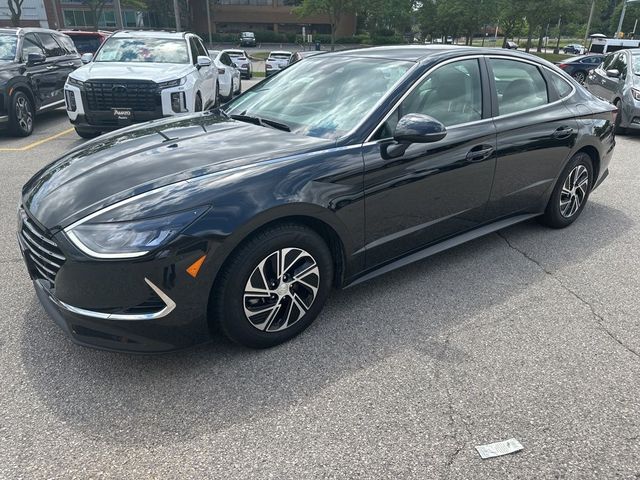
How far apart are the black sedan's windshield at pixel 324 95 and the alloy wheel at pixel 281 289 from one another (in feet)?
2.79

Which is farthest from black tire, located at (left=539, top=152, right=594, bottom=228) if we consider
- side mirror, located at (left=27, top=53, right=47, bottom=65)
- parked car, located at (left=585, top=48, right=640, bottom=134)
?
side mirror, located at (left=27, top=53, right=47, bottom=65)

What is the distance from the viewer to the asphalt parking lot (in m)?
2.14

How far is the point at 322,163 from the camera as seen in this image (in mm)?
2834

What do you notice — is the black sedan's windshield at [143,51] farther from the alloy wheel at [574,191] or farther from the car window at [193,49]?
the alloy wheel at [574,191]

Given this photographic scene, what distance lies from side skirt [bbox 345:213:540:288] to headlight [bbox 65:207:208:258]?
1277mm

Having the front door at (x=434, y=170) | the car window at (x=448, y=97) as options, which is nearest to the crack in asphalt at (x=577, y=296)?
the front door at (x=434, y=170)

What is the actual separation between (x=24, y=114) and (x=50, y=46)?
2047mm

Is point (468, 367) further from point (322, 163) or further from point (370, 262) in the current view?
point (322, 163)

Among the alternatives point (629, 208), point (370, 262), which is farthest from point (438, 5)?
point (370, 262)

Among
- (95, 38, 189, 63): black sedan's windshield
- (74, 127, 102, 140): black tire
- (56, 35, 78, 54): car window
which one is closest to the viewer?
(74, 127, 102, 140): black tire

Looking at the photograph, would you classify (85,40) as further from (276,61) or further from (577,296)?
(577,296)

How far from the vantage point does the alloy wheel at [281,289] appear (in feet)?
8.79

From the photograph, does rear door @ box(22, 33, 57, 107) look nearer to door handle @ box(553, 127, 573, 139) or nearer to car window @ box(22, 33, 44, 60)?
car window @ box(22, 33, 44, 60)

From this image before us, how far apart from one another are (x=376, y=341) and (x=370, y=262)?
535mm
